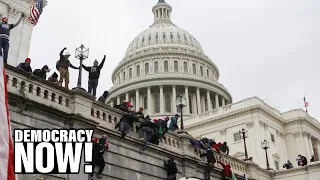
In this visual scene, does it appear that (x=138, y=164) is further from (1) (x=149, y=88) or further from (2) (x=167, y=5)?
(2) (x=167, y=5)

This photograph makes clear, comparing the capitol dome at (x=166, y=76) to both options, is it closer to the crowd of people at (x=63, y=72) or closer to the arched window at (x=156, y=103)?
the arched window at (x=156, y=103)

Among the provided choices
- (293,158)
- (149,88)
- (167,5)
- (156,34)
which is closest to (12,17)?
(293,158)

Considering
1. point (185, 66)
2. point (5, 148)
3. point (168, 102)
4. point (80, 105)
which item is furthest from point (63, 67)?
point (185, 66)

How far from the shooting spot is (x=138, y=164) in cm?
1909

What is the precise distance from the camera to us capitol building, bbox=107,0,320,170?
6247 cm

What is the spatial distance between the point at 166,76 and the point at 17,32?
198 feet

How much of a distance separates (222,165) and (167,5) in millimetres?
100566

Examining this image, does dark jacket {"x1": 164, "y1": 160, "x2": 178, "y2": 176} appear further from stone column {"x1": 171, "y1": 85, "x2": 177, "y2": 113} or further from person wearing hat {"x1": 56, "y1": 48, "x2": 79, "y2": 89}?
stone column {"x1": 171, "y1": 85, "x2": 177, "y2": 113}

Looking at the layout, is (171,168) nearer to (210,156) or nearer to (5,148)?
(210,156)

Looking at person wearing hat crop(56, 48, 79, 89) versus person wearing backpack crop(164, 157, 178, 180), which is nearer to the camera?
person wearing hat crop(56, 48, 79, 89)

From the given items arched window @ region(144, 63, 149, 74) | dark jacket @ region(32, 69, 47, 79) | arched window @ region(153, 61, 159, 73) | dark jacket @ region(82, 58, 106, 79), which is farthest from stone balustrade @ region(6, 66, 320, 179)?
arched window @ region(144, 63, 149, 74)

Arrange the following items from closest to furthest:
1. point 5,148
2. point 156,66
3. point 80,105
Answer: point 5,148, point 80,105, point 156,66

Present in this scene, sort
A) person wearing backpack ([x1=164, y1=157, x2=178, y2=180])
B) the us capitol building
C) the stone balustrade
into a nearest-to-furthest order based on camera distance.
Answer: the stone balustrade < person wearing backpack ([x1=164, y1=157, x2=178, y2=180]) < the us capitol building

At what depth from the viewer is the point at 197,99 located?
87.6 m
